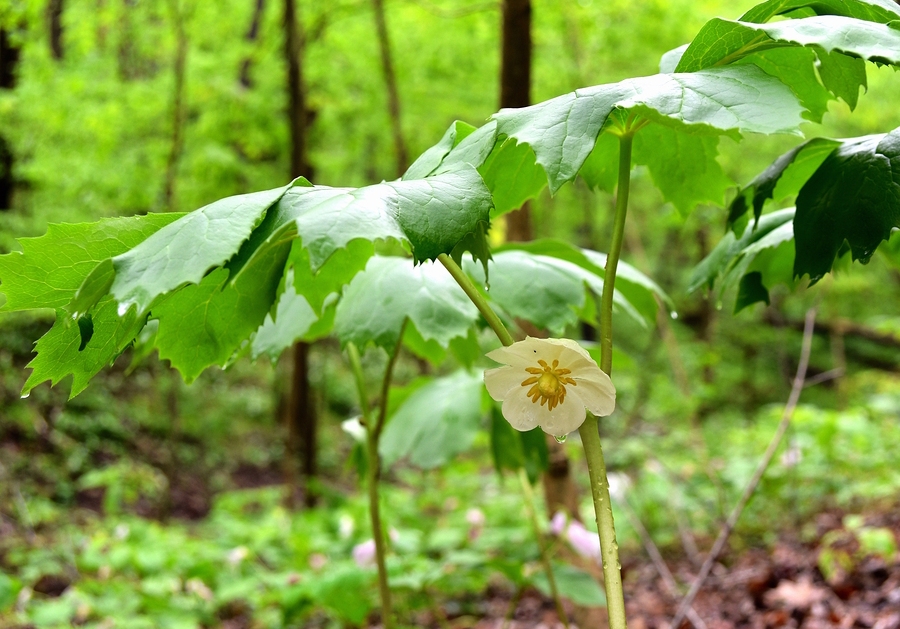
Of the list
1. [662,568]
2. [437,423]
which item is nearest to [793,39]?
[437,423]

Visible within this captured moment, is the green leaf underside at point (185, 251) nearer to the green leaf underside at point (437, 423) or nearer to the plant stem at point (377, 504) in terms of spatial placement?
the plant stem at point (377, 504)

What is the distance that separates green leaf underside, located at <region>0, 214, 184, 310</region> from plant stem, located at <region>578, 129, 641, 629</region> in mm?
451

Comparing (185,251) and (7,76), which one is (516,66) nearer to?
(185,251)

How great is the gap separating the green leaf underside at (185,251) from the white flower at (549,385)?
0.85 ft

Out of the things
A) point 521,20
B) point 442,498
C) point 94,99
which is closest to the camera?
point 521,20

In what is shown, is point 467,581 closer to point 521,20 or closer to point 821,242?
point 521,20

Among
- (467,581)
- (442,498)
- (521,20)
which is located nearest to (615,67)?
(442,498)

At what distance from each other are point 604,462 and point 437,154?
1.08 feet

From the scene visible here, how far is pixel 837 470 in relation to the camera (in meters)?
3.66

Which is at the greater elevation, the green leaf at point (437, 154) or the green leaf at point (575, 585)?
the green leaf at point (437, 154)

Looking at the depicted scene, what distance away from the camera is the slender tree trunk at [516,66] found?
2.25 meters

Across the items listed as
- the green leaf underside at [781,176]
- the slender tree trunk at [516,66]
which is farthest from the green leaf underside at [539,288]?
the slender tree trunk at [516,66]

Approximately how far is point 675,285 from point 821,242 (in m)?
12.1

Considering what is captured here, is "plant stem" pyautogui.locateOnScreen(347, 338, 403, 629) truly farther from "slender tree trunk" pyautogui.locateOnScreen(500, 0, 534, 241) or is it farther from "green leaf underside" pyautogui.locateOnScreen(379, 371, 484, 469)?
"slender tree trunk" pyautogui.locateOnScreen(500, 0, 534, 241)
